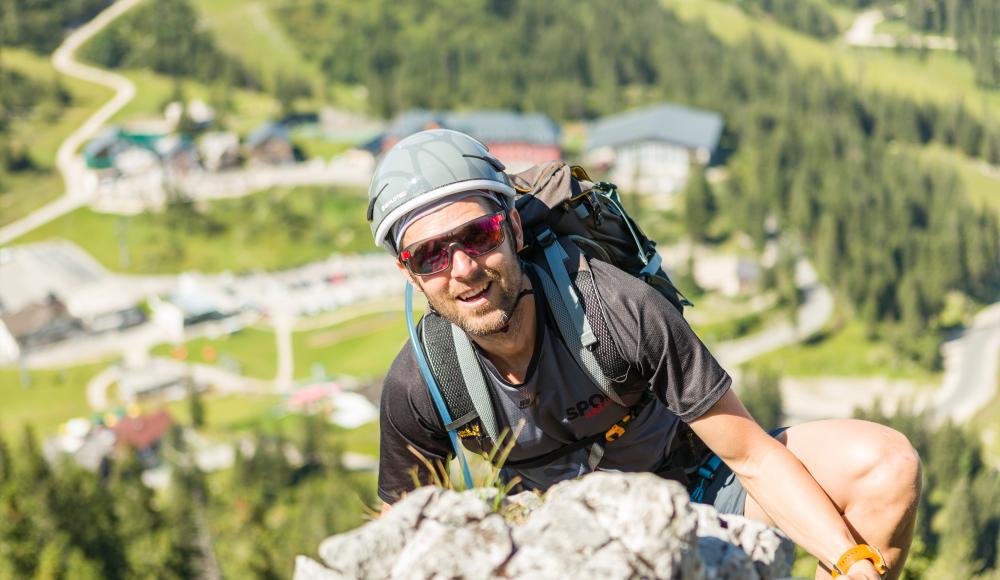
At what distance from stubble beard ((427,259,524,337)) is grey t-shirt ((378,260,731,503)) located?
0.98 feet

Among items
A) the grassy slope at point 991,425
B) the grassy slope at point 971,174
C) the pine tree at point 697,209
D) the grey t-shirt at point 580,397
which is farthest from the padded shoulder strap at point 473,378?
the grassy slope at point 971,174

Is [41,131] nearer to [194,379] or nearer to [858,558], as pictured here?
[194,379]

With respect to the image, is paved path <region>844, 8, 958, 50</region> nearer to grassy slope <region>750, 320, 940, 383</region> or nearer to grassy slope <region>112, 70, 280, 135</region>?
grassy slope <region>750, 320, 940, 383</region>

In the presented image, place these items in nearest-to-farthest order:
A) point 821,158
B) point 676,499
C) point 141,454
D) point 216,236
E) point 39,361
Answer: point 676,499
point 141,454
point 39,361
point 216,236
point 821,158

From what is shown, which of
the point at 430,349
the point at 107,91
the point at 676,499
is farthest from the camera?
the point at 107,91

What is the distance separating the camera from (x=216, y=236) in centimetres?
11012

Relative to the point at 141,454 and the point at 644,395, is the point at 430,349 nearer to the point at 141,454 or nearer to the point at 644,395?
the point at 644,395

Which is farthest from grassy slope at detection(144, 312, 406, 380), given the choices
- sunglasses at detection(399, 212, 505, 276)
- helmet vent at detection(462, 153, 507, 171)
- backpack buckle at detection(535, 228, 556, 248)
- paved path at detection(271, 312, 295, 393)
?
sunglasses at detection(399, 212, 505, 276)

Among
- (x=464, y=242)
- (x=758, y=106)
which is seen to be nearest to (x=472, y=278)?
(x=464, y=242)

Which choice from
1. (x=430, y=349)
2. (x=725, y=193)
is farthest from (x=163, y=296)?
(x=430, y=349)

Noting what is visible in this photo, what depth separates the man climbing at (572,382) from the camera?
18.8 feet

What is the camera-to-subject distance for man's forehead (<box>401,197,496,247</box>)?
5.95 meters

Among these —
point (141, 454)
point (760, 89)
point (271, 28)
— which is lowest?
point (141, 454)

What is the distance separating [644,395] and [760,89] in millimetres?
162458
